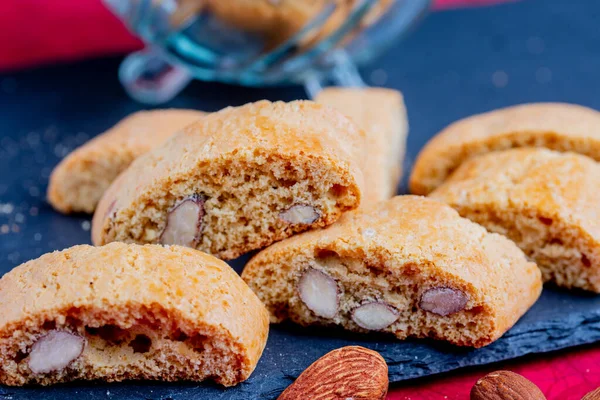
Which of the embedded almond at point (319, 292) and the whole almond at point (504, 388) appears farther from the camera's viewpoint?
the embedded almond at point (319, 292)

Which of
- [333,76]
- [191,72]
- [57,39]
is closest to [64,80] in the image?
[57,39]

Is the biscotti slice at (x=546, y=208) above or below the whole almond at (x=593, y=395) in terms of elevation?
above

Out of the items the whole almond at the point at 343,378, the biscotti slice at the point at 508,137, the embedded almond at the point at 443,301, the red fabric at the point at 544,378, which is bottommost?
the red fabric at the point at 544,378

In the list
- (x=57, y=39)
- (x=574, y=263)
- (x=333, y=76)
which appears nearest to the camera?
(x=574, y=263)

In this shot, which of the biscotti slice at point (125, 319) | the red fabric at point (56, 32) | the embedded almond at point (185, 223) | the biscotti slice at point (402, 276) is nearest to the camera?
the biscotti slice at point (125, 319)

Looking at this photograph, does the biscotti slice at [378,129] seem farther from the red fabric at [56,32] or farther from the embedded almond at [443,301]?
the red fabric at [56,32]

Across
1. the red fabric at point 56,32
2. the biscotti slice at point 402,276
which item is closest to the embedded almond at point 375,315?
the biscotti slice at point 402,276

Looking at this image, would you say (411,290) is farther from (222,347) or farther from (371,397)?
(222,347)
